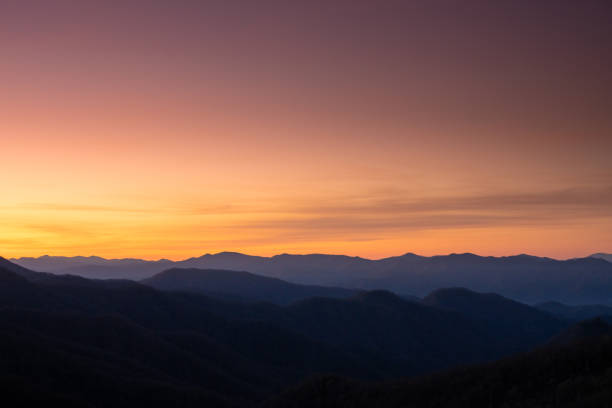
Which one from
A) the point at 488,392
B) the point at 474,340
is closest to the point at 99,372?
the point at 488,392

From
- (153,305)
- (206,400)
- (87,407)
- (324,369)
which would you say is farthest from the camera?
(153,305)

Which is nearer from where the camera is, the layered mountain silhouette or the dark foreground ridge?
the dark foreground ridge

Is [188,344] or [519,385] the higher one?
[519,385]

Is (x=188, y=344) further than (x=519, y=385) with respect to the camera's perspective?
Yes

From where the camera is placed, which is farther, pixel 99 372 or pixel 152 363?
pixel 152 363

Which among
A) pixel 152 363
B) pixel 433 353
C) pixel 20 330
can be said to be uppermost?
pixel 20 330

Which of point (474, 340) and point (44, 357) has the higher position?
point (44, 357)

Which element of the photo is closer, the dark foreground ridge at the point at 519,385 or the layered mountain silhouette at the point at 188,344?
the dark foreground ridge at the point at 519,385

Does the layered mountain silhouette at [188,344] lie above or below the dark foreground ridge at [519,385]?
below

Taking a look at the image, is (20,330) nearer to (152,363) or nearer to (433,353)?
(152,363)

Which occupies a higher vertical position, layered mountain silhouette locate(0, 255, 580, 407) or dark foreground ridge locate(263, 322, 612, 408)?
dark foreground ridge locate(263, 322, 612, 408)

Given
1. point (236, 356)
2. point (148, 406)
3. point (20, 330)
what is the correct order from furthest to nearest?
point (236, 356)
point (20, 330)
point (148, 406)
